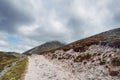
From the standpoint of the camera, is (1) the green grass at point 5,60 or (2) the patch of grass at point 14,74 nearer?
(2) the patch of grass at point 14,74

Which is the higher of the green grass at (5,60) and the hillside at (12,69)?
the green grass at (5,60)

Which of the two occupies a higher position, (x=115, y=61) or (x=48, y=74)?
(x=115, y=61)

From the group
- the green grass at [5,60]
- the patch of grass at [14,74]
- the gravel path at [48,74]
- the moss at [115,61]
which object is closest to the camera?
the gravel path at [48,74]

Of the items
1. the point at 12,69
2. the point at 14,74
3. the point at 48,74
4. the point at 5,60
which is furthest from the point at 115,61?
the point at 5,60

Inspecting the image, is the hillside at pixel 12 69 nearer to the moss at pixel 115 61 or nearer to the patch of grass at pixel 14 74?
the patch of grass at pixel 14 74


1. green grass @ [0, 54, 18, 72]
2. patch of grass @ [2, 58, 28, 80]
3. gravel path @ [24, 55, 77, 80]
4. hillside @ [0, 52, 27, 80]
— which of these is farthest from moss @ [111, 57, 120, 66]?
green grass @ [0, 54, 18, 72]

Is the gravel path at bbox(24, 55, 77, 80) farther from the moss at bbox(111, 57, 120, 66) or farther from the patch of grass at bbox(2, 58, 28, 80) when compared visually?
the moss at bbox(111, 57, 120, 66)

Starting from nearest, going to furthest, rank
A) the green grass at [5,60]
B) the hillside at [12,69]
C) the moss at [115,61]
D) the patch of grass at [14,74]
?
1. the moss at [115,61]
2. the patch of grass at [14,74]
3. the hillside at [12,69]
4. the green grass at [5,60]

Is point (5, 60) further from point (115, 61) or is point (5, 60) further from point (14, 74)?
point (115, 61)

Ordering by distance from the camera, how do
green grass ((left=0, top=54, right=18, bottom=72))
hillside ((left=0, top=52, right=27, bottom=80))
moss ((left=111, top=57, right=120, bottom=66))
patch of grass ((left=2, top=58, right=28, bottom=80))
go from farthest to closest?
green grass ((left=0, top=54, right=18, bottom=72))
hillside ((left=0, top=52, right=27, bottom=80))
patch of grass ((left=2, top=58, right=28, bottom=80))
moss ((left=111, top=57, right=120, bottom=66))

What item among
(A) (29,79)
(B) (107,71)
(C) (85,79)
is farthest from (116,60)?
(A) (29,79)

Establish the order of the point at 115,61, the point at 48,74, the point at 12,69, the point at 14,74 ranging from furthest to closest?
the point at 12,69 < the point at 14,74 < the point at 48,74 < the point at 115,61

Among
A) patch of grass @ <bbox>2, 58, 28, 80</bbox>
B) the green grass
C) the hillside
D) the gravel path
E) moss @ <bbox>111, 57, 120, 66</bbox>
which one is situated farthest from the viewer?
the green grass

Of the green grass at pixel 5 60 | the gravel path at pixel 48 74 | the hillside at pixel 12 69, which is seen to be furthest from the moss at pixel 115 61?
the green grass at pixel 5 60
